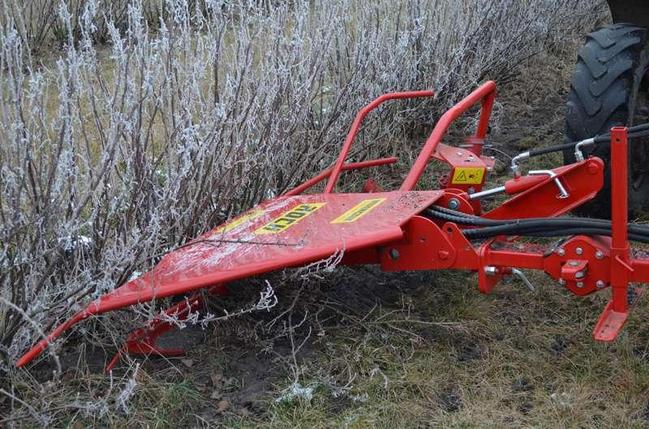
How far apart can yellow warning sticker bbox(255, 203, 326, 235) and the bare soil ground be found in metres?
0.25

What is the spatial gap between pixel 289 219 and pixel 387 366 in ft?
1.87

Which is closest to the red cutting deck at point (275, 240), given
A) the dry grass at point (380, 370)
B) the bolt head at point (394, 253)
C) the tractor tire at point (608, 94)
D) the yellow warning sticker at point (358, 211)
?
the yellow warning sticker at point (358, 211)

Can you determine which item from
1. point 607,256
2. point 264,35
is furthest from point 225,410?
point 264,35

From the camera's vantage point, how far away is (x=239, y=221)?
A: 295cm

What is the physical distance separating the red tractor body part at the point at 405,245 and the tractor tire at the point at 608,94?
0.61 metres

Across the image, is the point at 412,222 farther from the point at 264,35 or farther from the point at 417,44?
the point at 417,44

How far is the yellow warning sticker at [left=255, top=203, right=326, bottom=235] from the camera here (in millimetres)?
2798

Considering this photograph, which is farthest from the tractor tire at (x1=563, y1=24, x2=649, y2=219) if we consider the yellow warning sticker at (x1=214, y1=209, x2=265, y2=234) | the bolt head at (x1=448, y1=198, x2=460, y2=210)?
the yellow warning sticker at (x1=214, y1=209, x2=265, y2=234)

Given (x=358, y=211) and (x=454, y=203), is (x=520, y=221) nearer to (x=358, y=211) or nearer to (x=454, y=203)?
(x=454, y=203)

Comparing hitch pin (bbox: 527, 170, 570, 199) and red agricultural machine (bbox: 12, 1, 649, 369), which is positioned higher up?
hitch pin (bbox: 527, 170, 570, 199)

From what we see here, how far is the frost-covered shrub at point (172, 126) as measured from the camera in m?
2.49

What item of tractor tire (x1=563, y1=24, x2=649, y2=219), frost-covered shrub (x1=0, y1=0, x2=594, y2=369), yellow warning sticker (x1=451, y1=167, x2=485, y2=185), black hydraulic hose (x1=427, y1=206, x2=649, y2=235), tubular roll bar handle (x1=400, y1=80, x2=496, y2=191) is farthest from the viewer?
tractor tire (x1=563, y1=24, x2=649, y2=219)

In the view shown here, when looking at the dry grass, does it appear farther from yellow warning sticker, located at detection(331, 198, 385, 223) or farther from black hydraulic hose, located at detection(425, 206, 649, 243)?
black hydraulic hose, located at detection(425, 206, 649, 243)

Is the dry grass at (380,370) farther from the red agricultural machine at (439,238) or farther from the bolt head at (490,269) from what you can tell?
the bolt head at (490,269)
